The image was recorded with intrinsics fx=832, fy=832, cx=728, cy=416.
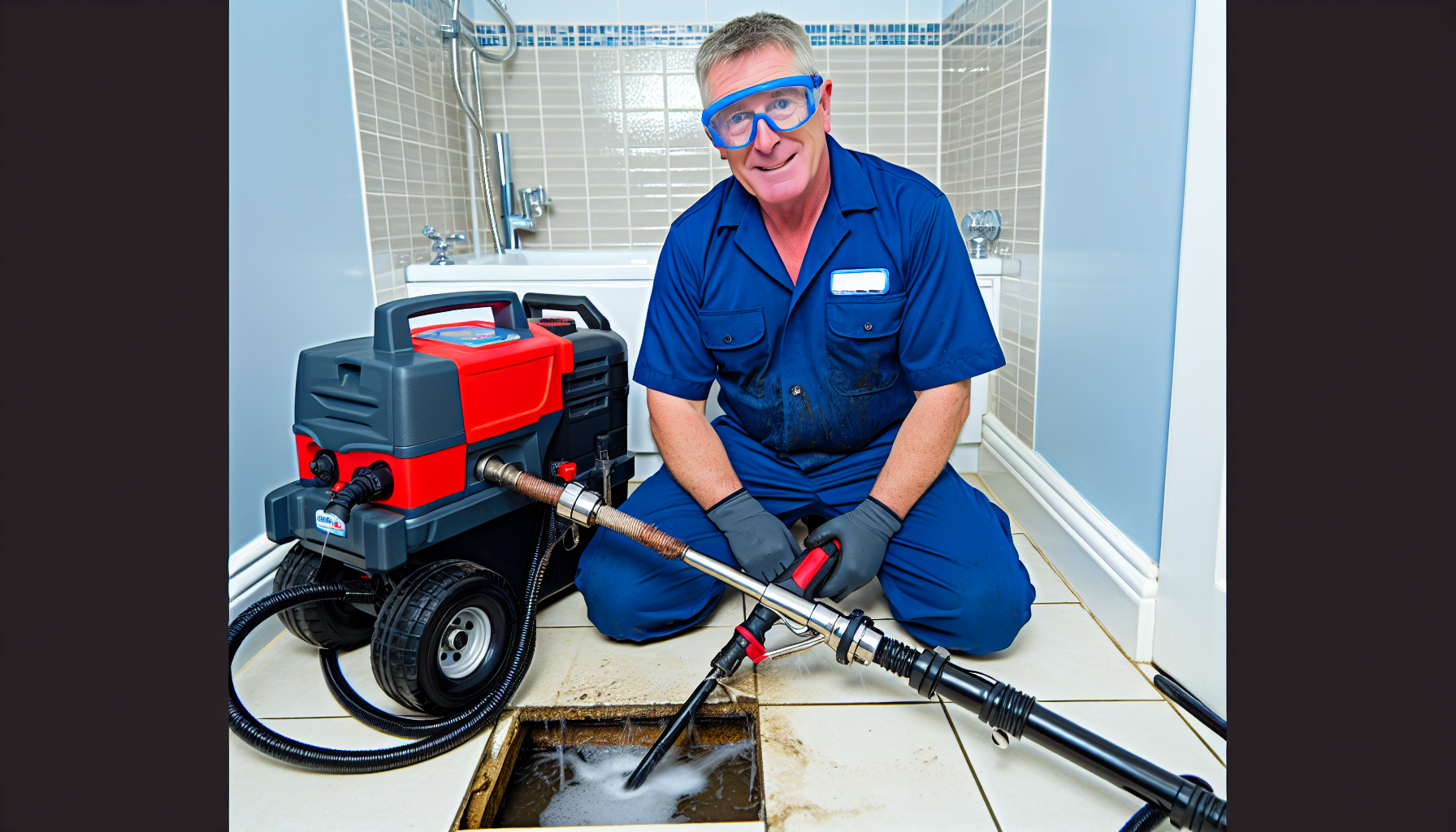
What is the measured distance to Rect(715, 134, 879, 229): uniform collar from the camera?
4.69 ft

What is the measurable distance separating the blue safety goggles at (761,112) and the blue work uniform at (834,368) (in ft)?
0.65

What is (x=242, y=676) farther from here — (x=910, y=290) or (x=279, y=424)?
(x=910, y=290)

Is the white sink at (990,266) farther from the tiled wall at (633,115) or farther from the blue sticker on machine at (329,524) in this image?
the blue sticker on machine at (329,524)

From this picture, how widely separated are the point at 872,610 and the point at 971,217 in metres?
1.23

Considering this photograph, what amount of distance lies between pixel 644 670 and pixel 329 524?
525 millimetres

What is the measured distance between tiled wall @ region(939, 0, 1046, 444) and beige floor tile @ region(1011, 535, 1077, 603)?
28 cm

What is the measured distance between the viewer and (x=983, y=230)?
2242 mm

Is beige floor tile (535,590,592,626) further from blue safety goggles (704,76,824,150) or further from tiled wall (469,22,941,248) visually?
tiled wall (469,22,941,248)

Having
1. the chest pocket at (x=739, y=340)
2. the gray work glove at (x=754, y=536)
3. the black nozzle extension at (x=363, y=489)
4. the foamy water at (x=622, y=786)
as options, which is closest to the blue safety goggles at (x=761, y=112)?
the chest pocket at (x=739, y=340)

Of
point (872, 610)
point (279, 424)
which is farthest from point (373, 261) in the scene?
point (872, 610)

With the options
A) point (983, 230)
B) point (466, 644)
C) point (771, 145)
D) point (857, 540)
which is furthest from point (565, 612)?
point (983, 230)

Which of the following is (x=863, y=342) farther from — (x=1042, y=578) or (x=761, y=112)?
(x=1042, y=578)

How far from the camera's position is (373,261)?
1.92m

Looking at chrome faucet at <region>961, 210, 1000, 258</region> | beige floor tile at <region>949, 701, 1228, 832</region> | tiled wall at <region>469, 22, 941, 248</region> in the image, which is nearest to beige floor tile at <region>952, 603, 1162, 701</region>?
beige floor tile at <region>949, 701, 1228, 832</region>
